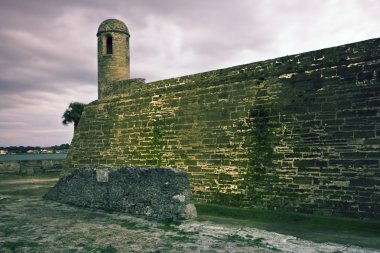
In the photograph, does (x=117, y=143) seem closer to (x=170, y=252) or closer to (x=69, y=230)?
(x=69, y=230)

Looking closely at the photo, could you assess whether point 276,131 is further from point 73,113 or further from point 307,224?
point 73,113

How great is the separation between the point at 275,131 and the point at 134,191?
3909 mm

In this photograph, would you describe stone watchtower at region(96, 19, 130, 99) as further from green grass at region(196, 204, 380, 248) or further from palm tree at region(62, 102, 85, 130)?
palm tree at region(62, 102, 85, 130)

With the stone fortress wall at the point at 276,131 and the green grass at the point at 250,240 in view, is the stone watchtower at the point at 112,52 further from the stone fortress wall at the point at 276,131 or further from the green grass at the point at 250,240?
the green grass at the point at 250,240

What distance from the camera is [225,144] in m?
9.05

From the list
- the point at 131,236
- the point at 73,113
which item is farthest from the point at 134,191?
the point at 73,113

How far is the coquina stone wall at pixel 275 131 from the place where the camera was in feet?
22.7

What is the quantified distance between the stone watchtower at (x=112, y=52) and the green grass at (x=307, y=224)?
394 inches

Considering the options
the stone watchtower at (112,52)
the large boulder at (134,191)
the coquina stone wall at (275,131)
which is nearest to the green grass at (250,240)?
the large boulder at (134,191)

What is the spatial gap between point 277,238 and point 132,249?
2.28m

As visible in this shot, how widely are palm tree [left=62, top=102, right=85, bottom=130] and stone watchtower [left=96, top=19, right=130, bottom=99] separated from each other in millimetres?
22697

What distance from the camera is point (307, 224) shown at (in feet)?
21.4

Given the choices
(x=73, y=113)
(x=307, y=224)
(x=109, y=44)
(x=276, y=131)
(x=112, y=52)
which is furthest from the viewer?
(x=73, y=113)

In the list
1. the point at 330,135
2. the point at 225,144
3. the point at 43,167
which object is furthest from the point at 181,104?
the point at 43,167
